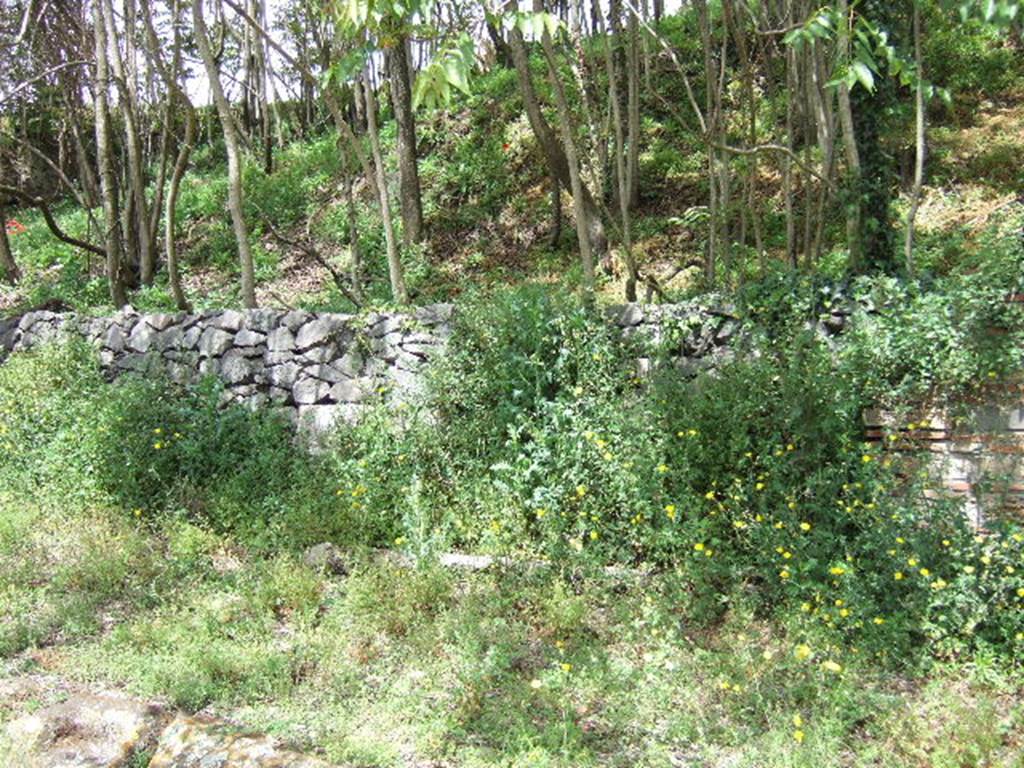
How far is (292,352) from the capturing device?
7297mm

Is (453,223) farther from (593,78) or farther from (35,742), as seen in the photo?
(35,742)

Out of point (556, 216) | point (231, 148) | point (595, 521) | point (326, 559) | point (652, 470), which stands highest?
point (231, 148)

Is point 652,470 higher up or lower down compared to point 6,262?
lower down

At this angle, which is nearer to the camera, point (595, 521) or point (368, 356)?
point (595, 521)

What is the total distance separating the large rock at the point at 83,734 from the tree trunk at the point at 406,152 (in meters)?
8.37

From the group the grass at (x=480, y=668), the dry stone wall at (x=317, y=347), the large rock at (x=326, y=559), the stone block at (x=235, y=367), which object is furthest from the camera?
the stone block at (x=235, y=367)

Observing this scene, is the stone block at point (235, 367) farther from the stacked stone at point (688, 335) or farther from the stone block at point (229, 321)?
the stacked stone at point (688, 335)

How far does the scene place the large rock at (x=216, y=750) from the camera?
137 inches

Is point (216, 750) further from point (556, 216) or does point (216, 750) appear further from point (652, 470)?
point (556, 216)

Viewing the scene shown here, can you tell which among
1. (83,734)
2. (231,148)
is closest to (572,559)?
(83,734)

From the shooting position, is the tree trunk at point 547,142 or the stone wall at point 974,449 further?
the tree trunk at point 547,142

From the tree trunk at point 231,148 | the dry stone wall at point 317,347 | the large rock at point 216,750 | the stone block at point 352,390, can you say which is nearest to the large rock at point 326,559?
the dry stone wall at point 317,347

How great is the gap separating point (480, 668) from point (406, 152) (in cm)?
876

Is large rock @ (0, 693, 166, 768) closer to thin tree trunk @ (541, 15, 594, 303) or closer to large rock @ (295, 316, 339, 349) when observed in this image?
large rock @ (295, 316, 339, 349)
